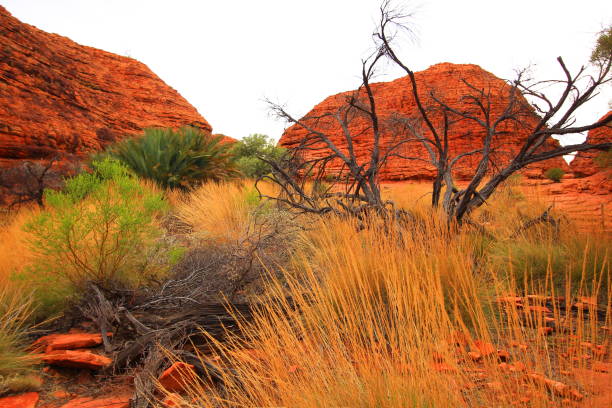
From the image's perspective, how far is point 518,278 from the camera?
3166 millimetres

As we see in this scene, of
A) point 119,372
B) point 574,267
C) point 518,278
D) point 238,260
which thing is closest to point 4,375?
point 119,372

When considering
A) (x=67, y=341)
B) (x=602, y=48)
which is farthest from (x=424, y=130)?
(x=67, y=341)

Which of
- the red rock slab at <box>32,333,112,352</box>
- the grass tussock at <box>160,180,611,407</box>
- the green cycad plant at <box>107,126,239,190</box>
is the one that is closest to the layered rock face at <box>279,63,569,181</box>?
the green cycad plant at <box>107,126,239,190</box>

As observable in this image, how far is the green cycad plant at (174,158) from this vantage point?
8.24m

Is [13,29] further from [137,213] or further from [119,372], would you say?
[119,372]

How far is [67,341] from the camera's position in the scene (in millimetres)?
2262

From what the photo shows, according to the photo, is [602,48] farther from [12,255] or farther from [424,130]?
[424,130]

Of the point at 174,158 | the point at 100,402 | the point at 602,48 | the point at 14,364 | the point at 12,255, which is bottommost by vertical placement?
the point at 100,402

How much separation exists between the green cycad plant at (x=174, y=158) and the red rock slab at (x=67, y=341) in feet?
19.9

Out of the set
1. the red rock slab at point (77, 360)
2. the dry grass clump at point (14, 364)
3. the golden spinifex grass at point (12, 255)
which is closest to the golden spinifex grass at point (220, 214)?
the golden spinifex grass at point (12, 255)

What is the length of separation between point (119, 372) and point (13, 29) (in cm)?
1624

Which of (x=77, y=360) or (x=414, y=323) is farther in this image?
(x=77, y=360)

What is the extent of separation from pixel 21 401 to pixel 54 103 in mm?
13525

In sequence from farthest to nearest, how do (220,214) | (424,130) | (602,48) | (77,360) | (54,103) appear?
1. (424,130)
2. (54,103)
3. (220,214)
4. (602,48)
5. (77,360)
